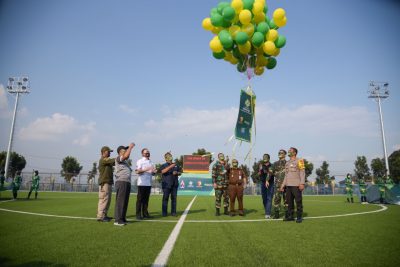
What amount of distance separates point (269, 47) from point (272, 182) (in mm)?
4820

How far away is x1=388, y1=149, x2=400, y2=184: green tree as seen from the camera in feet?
186

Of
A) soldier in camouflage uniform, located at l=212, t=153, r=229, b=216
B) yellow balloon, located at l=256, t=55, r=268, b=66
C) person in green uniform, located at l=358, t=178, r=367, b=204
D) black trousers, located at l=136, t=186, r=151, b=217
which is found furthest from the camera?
person in green uniform, located at l=358, t=178, r=367, b=204

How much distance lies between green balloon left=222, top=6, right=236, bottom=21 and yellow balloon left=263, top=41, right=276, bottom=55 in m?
A: 1.55

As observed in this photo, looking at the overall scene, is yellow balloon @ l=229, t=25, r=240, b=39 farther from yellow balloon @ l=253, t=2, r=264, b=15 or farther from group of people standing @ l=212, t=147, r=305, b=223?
group of people standing @ l=212, t=147, r=305, b=223

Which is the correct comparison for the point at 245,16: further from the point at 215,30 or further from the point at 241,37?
the point at 215,30

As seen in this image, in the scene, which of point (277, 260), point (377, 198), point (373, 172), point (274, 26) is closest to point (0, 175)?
point (274, 26)

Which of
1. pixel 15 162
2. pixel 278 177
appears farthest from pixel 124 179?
pixel 15 162

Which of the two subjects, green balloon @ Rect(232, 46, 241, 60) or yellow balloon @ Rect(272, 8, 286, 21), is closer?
yellow balloon @ Rect(272, 8, 286, 21)

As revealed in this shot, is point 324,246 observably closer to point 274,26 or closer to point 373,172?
point 274,26

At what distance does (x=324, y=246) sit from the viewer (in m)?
4.35

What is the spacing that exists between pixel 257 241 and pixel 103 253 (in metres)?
2.49

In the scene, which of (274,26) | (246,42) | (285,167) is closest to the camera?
(285,167)

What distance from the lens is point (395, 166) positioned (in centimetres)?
5831

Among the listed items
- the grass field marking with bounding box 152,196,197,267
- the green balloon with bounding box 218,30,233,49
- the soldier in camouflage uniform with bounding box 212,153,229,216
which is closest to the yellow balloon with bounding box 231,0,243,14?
the green balloon with bounding box 218,30,233,49
